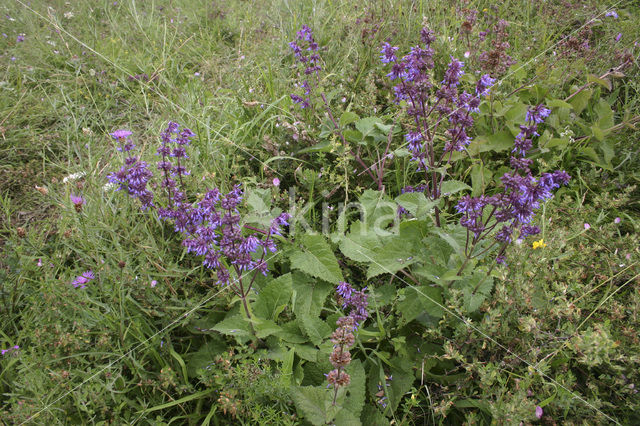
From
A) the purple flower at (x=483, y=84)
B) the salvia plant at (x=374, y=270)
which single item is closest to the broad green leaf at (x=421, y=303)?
the salvia plant at (x=374, y=270)

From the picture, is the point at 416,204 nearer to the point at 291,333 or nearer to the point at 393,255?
the point at 393,255

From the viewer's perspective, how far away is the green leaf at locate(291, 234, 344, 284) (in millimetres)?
1977

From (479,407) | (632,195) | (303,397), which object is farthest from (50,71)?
(632,195)

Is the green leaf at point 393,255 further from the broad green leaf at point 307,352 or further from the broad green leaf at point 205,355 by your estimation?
the broad green leaf at point 205,355

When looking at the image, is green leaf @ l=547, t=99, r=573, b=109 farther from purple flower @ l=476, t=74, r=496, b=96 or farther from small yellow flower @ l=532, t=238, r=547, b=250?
small yellow flower @ l=532, t=238, r=547, b=250

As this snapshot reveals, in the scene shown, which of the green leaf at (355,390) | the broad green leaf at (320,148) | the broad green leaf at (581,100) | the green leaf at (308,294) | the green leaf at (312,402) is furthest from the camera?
the broad green leaf at (581,100)

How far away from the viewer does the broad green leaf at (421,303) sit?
69.2 inches

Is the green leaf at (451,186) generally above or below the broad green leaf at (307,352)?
above

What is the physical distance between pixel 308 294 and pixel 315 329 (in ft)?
0.84

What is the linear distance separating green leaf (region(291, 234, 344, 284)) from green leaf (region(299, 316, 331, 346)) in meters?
0.22

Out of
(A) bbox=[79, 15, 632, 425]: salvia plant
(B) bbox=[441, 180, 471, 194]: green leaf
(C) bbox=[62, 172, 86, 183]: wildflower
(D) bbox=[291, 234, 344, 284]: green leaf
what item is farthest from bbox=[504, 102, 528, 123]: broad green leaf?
(C) bbox=[62, 172, 86, 183]: wildflower

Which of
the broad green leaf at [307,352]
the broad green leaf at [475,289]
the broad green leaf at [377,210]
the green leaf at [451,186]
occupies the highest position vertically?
the green leaf at [451,186]

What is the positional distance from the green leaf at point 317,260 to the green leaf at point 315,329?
8.8 inches

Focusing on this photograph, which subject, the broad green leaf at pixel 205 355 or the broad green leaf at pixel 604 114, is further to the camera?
the broad green leaf at pixel 604 114
